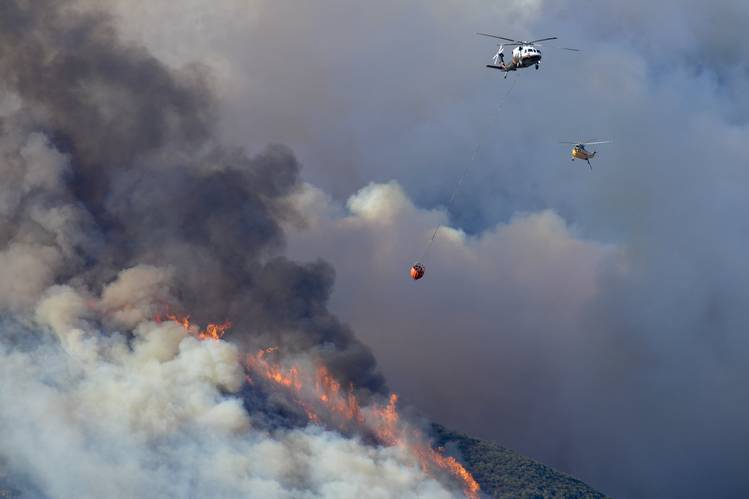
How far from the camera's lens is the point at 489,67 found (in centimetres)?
18912

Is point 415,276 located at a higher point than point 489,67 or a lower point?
lower

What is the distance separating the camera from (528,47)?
18788cm

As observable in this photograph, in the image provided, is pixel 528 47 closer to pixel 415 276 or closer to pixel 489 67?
pixel 489 67

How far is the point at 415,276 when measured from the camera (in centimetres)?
18700

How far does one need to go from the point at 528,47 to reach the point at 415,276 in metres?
47.0

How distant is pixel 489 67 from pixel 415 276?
4111cm

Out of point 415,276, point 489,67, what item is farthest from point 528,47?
point 415,276

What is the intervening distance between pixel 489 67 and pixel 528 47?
7.94 meters

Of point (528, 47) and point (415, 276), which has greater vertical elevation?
point (528, 47)
